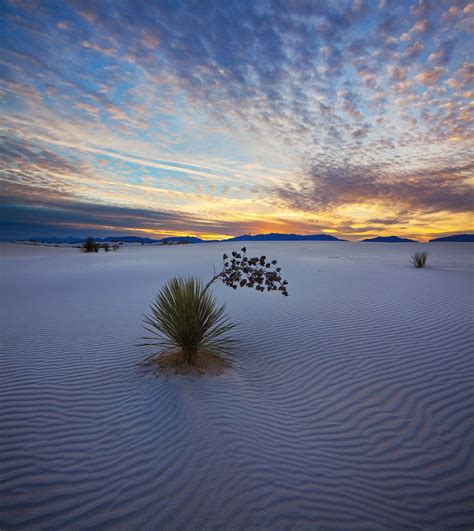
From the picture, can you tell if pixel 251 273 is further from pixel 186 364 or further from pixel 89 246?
pixel 89 246

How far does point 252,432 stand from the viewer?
10.9ft

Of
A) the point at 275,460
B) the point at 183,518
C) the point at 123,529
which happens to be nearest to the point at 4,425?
the point at 123,529

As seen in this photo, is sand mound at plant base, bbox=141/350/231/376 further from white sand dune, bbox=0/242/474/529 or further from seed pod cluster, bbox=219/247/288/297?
seed pod cluster, bbox=219/247/288/297

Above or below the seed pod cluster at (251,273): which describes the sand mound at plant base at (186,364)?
below

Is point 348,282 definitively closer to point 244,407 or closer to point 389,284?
point 389,284

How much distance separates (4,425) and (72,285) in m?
10.9

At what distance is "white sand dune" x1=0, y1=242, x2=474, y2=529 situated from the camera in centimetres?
243

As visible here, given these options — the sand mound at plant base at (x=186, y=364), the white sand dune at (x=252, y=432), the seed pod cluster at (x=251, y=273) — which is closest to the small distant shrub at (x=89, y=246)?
the white sand dune at (x=252, y=432)

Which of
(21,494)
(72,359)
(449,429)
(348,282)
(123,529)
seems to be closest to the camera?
(123,529)

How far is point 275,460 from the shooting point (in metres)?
2.95

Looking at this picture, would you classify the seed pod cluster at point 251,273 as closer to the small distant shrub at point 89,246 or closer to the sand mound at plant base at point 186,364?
the sand mound at plant base at point 186,364

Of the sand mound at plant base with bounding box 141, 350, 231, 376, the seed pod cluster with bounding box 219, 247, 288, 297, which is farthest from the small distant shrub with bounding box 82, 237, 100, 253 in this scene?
the seed pod cluster with bounding box 219, 247, 288, 297

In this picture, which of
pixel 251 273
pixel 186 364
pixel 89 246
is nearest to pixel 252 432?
pixel 186 364

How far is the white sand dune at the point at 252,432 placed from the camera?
243 centimetres
